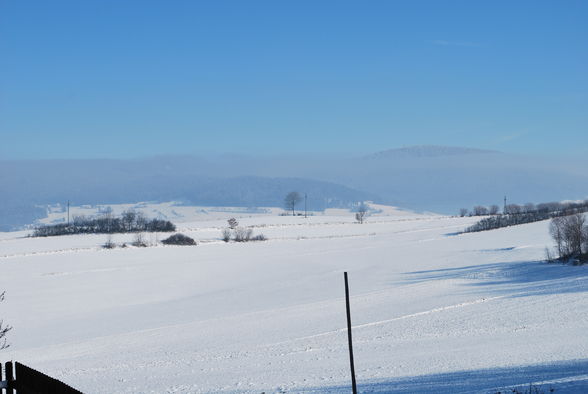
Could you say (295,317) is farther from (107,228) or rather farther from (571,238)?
(107,228)

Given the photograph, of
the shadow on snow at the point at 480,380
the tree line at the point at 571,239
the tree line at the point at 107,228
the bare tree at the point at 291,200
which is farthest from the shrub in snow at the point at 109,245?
the bare tree at the point at 291,200

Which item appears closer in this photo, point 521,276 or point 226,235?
point 521,276

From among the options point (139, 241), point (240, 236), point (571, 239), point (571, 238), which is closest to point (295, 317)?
point (571, 239)

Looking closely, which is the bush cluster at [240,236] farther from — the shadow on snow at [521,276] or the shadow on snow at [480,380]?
the shadow on snow at [480,380]

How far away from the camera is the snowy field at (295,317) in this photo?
1720 centimetres

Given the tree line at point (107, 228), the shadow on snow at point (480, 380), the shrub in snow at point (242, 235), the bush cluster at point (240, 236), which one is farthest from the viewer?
the tree line at point (107, 228)

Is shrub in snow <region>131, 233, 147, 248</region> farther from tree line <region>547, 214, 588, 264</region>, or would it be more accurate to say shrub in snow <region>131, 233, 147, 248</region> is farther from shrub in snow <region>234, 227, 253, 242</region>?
tree line <region>547, 214, 588, 264</region>

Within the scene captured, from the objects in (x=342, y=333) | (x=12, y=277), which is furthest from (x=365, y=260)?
(x=342, y=333)

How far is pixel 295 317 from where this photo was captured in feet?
106

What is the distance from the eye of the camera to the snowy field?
17203mm

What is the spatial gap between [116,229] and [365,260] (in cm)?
4394

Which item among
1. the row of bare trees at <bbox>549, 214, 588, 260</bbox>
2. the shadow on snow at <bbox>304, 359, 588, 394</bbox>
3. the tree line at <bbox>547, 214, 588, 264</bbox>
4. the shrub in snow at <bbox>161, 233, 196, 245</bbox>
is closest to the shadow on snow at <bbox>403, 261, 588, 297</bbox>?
the tree line at <bbox>547, 214, 588, 264</bbox>

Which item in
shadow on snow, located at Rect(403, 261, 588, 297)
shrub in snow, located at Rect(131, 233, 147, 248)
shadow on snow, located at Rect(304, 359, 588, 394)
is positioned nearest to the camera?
shadow on snow, located at Rect(304, 359, 588, 394)

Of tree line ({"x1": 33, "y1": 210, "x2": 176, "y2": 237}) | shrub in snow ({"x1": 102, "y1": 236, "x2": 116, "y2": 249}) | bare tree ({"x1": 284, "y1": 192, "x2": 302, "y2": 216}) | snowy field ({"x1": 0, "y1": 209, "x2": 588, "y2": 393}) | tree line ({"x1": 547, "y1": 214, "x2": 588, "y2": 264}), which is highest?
bare tree ({"x1": 284, "y1": 192, "x2": 302, "y2": 216})
